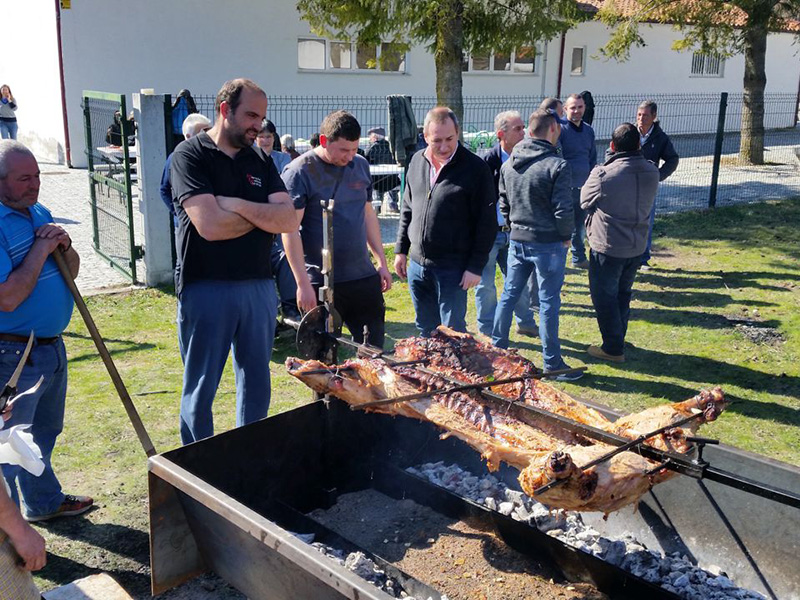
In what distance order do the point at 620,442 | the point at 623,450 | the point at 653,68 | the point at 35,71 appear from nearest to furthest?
the point at 623,450, the point at 620,442, the point at 35,71, the point at 653,68

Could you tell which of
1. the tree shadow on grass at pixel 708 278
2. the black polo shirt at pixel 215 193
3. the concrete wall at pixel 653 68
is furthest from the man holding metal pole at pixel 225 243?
the concrete wall at pixel 653 68

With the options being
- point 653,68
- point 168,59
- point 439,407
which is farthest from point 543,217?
point 653,68

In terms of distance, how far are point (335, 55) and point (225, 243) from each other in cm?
1796

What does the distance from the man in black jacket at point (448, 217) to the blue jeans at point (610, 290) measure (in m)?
1.54

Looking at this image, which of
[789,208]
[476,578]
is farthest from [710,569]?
[789,208]

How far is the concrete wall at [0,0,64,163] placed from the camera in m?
17.5

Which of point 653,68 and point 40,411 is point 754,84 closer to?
point 653,68

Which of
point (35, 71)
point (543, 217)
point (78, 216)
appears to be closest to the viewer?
point (543, 217)

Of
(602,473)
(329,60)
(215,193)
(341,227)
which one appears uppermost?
(329,60)

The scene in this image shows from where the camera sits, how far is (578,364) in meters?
6.88

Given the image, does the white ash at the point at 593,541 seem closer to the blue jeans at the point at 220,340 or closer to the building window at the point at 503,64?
the blue jeans at the point at 220,340

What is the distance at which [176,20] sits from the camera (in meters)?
18.1

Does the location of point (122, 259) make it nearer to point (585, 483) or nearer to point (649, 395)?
point (649, 395)

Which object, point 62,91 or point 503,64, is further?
point 503,64
